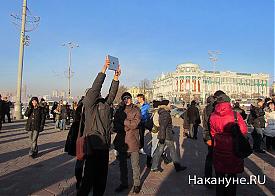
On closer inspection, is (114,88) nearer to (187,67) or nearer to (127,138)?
(127,138)

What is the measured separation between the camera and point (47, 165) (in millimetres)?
7988

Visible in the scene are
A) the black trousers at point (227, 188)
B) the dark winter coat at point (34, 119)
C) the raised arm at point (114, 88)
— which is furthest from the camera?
the dark winter coat at point (34, 119)

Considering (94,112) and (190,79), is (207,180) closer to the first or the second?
(94,112)

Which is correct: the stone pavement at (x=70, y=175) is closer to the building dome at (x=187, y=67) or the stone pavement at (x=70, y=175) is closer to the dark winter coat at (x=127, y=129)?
the dark winter coat at (x=127, y=129)

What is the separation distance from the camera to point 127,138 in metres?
5.77

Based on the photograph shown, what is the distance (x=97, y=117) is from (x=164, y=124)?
10.3ft

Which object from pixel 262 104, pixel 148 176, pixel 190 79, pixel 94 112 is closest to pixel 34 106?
pixel 148 176

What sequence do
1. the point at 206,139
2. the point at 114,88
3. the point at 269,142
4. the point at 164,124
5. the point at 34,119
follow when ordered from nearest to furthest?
the point at 114,88
the point at 206,139
the point at 164,124
the point at 34,119
the point at 269,142

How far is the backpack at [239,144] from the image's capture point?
13.9 ft

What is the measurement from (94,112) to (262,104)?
8196mm

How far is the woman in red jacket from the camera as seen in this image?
169 inches

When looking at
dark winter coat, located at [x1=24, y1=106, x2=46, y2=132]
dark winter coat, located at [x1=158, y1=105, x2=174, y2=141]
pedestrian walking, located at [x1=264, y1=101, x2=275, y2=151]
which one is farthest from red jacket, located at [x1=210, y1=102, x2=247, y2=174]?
pedestrian walking, located at [x1=264, y1=101, x2=275, y2=151]

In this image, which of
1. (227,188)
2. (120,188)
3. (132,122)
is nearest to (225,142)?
(227,188)

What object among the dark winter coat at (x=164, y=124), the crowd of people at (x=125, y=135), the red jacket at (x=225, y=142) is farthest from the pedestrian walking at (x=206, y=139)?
the red jacket at (x=225, y=142)
